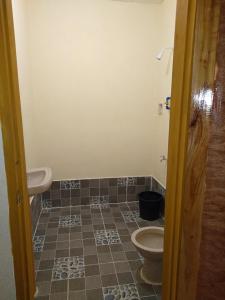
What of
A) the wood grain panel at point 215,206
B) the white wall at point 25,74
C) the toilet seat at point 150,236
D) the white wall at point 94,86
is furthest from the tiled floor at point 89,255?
the wood grain panel at point 215,206

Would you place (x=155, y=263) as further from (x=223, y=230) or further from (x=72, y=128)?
(x=72, y=128)

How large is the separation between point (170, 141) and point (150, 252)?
1.12 meters

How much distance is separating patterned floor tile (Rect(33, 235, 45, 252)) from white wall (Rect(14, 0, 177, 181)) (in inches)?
33.2

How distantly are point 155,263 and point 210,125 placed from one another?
58.3 inches

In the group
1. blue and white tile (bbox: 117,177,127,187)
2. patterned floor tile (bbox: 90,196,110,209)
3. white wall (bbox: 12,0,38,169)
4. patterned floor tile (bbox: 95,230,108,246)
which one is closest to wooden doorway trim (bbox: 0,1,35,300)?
patterned floor tile (bbox: 95,230,108,246)

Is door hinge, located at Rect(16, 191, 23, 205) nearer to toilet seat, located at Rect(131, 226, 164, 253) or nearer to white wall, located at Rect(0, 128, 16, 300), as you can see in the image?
white wall, located at Rect(0, 128, 16, 300)

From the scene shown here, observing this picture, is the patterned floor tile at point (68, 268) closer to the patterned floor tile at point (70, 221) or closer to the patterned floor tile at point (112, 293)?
the patterned floor tile at point (112, 293)

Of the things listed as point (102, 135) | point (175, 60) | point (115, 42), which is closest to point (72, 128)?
point (102, 135)

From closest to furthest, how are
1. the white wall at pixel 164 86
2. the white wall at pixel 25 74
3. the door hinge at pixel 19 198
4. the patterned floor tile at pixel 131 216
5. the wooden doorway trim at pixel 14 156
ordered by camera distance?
the wooden doorway trim at pixel 14 156
the door hinge at pixel 19 198
the white wall at pixel 25 74
the white wall at pixel 164 86
the patterned floor tile at pixel 131 216

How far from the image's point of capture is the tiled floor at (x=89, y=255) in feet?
5.95

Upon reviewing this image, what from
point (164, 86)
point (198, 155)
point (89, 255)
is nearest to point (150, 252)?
point (89, 255)

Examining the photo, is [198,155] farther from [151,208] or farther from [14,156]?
[151,208]

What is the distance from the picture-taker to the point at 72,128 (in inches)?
122

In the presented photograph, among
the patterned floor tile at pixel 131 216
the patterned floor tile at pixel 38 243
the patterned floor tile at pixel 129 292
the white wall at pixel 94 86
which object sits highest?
the white wall at pixel 94 86
